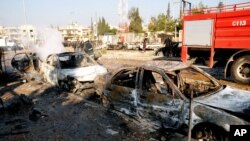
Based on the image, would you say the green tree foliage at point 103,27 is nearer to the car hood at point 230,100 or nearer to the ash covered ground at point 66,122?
the ash covered ground at point 66,122

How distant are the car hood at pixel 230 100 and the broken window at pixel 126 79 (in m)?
1.69

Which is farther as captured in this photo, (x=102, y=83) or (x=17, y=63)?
(x=17, y=63)

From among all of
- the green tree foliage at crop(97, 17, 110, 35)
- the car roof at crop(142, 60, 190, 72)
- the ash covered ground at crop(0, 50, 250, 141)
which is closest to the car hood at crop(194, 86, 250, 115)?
the car roof at crop(142, 60, 190, 72)

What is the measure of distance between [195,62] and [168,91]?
25.2 ft

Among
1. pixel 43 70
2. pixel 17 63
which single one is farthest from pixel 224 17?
pixel 17 63

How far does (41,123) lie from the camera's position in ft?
20.4

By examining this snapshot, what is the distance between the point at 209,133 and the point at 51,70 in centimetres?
750

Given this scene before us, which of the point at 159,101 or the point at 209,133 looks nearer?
the point at 209,133

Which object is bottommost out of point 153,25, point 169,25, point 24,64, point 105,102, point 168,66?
point 105,102

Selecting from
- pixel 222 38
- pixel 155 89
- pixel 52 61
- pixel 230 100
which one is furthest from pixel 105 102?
pixel 222 38

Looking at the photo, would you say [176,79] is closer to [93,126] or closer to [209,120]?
[209,120]

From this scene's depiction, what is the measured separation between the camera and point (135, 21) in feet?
212

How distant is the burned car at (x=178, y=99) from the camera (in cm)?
411

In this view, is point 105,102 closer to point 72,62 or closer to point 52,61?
point 72,62
